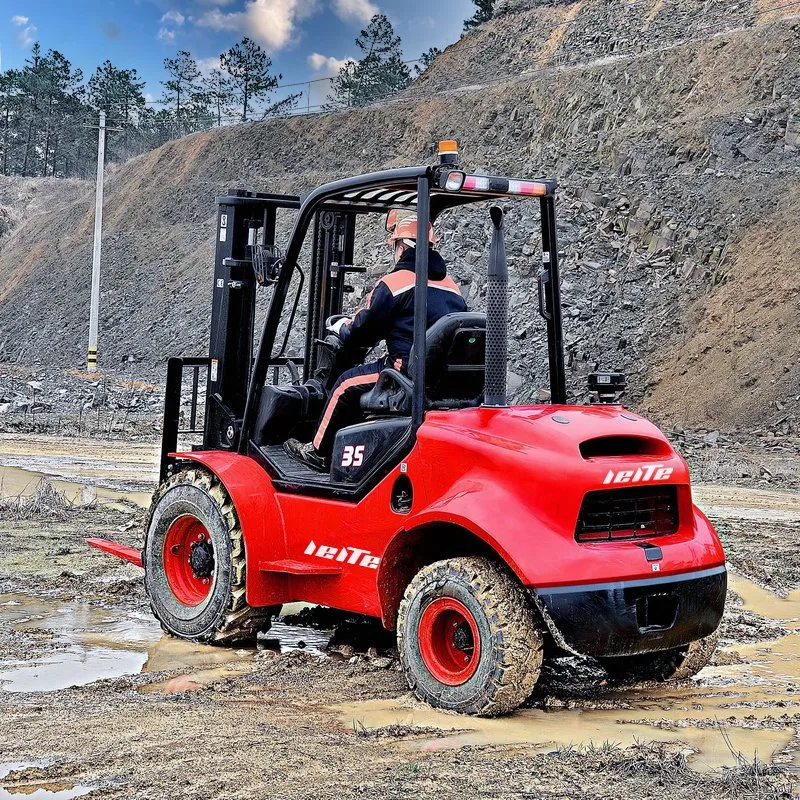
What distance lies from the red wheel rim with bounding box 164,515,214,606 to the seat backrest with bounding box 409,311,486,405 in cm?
198

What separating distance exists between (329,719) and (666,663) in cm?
198

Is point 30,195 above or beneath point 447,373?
above

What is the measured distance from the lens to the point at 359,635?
7.19 metres

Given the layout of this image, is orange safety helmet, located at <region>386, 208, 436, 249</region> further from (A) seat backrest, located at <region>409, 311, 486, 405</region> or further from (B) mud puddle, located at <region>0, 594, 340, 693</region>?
(B) mud puddle, located at <region>0, 594, 340, 693</region>

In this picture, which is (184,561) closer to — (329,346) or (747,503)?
(329,346)

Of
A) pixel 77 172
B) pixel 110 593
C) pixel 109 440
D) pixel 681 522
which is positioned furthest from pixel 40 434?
pixel 77 172

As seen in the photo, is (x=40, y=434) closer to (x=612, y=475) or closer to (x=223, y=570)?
(x=223, y=570)

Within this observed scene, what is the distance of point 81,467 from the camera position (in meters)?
17.8

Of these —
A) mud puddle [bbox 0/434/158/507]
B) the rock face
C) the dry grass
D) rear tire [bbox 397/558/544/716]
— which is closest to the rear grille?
rear tire [bbox 397/558/544/716]

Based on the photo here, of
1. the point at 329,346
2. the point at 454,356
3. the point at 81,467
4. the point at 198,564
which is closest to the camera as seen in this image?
the point at 454,356

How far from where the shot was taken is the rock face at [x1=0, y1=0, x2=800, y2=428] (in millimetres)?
26328

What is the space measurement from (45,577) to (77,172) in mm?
80815

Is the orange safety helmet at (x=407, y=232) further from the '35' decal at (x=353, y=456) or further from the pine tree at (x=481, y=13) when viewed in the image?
the pine tree at (x=481, y=13)

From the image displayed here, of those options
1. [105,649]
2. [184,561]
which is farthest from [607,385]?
[105,649]
